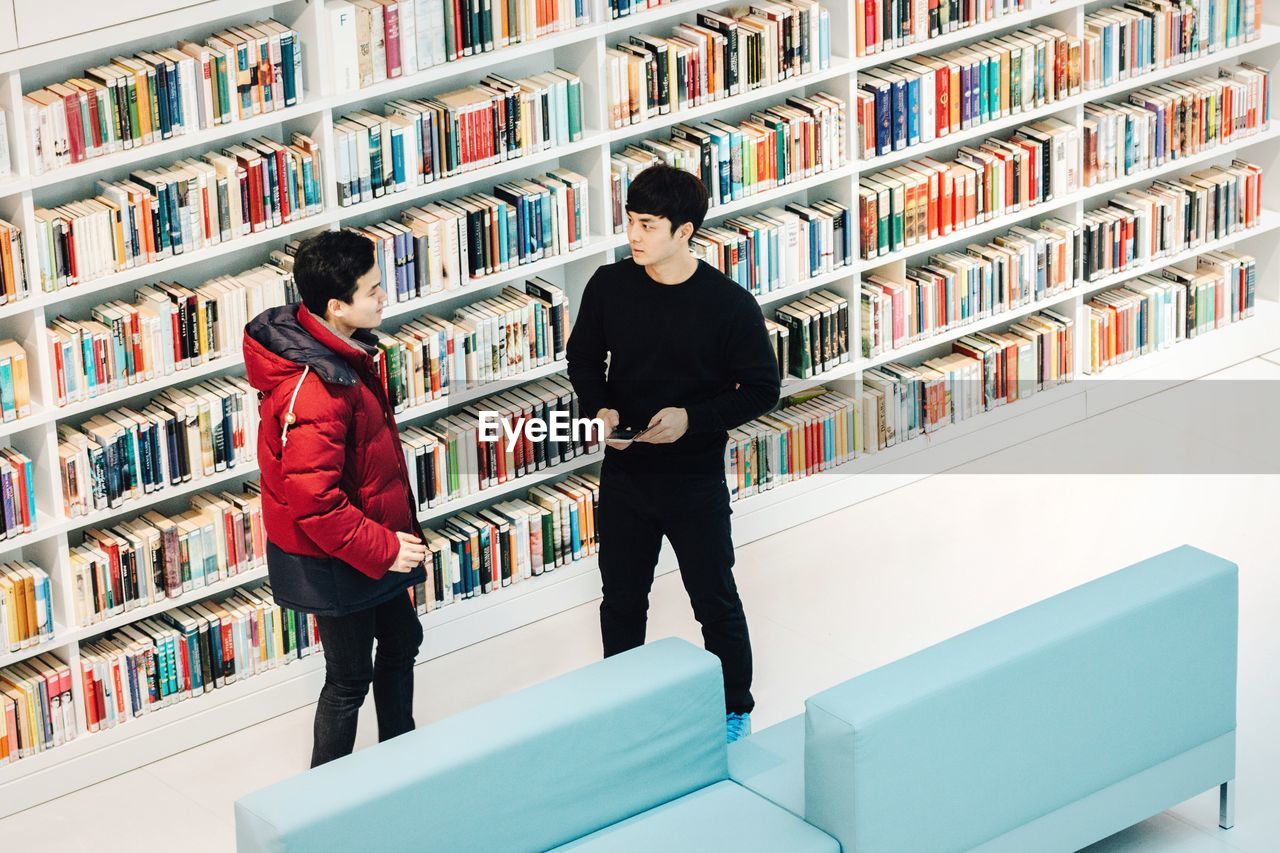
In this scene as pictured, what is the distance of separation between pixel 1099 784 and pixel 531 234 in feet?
7.48

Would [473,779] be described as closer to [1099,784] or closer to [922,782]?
[922,782]

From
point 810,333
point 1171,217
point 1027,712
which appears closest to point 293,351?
point 1027,712

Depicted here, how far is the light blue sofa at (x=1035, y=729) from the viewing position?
4047mm

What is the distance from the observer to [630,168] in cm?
595

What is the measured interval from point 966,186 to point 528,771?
3271 millimetres

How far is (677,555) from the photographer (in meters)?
4.98

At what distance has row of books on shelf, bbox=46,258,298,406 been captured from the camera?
5039mm

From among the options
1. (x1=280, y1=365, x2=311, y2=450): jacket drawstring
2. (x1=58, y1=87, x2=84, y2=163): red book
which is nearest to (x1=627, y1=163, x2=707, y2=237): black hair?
(x1=280, y1=365, x2=311, y2=450): jacket drawstring

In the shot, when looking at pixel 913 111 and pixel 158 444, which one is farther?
pixel 913 111

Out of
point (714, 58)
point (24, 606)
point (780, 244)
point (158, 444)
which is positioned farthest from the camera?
point (780, 244)

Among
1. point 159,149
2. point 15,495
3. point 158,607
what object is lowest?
point 158,607

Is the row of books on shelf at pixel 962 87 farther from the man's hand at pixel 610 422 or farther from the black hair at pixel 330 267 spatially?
the black hair at pixel 330 267

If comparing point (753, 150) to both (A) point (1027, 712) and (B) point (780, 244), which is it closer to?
(B) point (780, 244)

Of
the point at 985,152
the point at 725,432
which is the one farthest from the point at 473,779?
the point at 985,152
